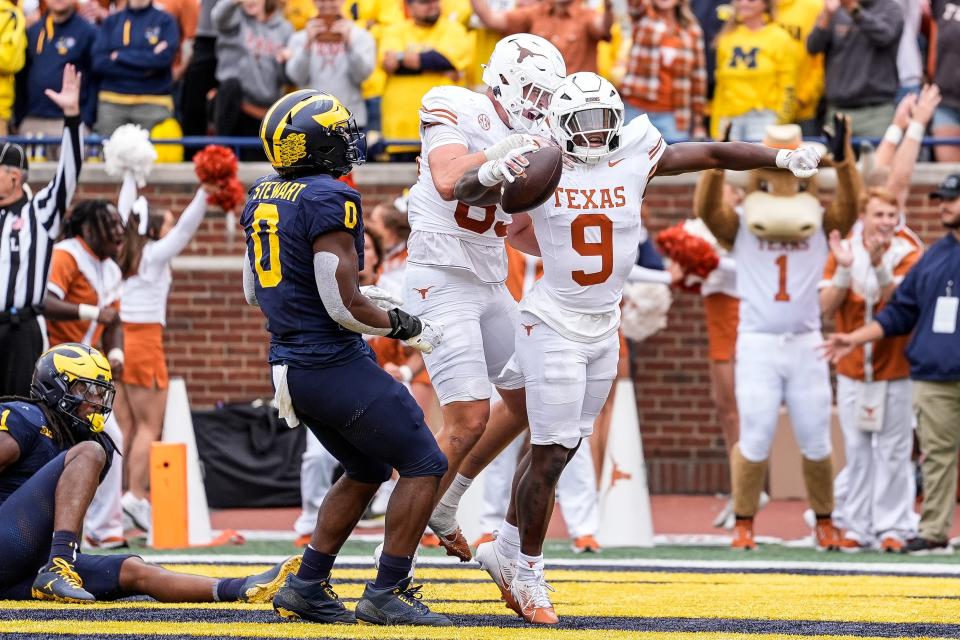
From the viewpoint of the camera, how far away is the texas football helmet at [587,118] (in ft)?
21.1

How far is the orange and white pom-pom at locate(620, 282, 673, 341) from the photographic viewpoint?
11.6 meters

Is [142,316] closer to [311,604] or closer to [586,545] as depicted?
[586,545]

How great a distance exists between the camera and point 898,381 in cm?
1026

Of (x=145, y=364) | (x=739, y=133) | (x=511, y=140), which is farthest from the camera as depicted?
(x=739, y=133)

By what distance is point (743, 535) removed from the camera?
10.0 m

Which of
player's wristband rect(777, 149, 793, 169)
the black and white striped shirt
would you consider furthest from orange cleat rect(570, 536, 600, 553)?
player's wristband rect(777, 149, 793, 169)

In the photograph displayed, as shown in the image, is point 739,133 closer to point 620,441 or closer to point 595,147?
point 620,441

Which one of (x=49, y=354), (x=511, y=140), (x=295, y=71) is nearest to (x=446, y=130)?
(x=511, y=140)

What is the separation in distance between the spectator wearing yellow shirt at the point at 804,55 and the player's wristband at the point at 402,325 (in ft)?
24.7

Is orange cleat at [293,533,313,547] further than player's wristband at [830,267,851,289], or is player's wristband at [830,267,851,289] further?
player's wristband at [830,267,851,289]

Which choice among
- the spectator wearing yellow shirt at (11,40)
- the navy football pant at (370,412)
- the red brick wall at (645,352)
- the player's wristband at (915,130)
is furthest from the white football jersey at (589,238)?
the spectator wearing yellow shirt at (11,40)

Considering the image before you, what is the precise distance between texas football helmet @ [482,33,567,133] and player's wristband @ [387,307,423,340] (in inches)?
42.0

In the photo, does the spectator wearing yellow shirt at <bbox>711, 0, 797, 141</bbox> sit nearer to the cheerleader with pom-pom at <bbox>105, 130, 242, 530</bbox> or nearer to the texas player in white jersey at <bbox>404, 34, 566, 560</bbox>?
the cheerleader with pom-pom at <bbox>105, 130, 242, 530</bbox>

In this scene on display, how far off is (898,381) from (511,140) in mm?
4710
